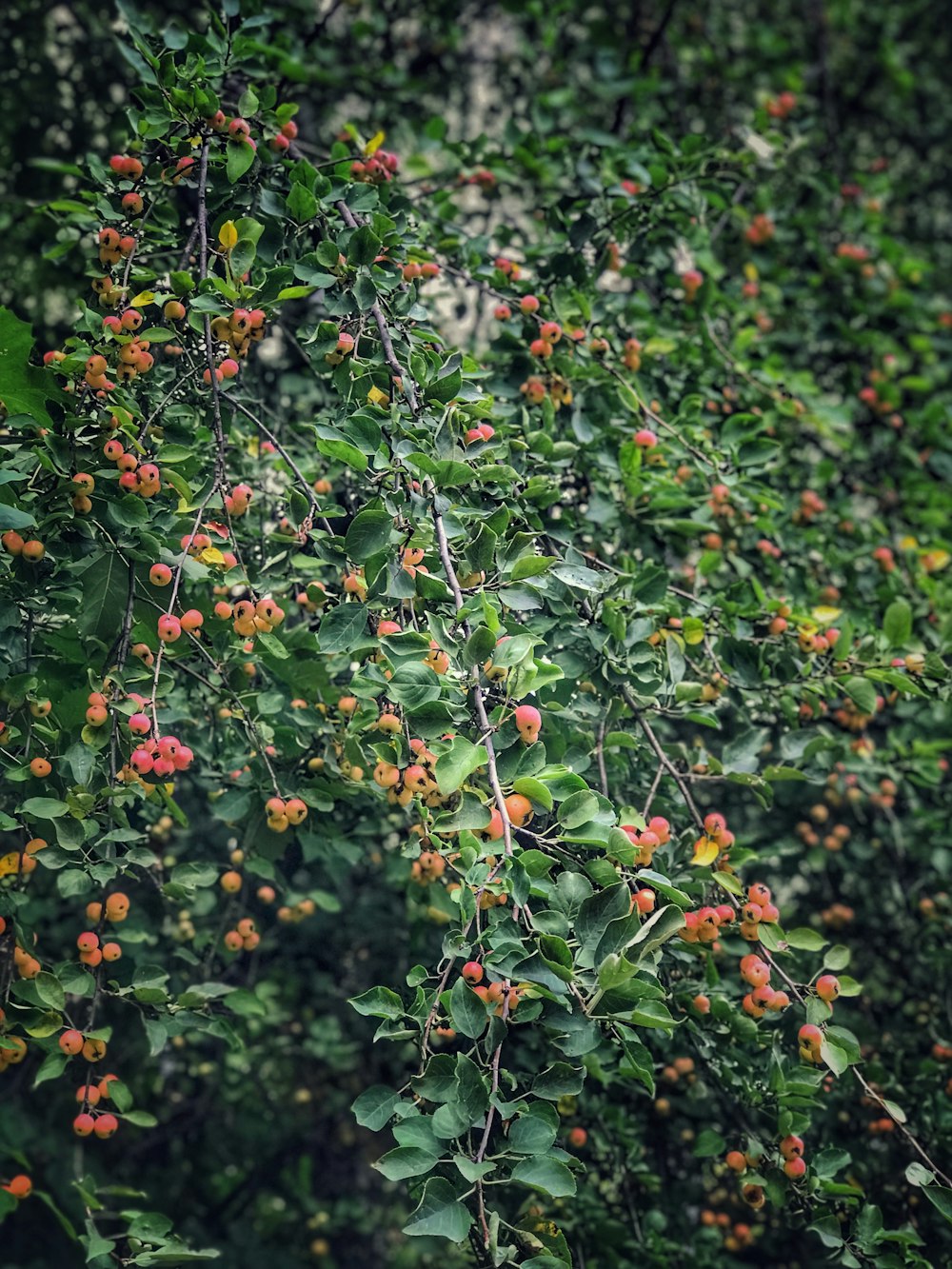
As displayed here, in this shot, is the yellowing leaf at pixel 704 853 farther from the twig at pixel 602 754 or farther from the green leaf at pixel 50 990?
the green leaf at pixel 50 990

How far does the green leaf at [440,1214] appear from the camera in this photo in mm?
1034

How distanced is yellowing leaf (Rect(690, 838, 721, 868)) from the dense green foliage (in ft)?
0.05

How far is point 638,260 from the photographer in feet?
7.48

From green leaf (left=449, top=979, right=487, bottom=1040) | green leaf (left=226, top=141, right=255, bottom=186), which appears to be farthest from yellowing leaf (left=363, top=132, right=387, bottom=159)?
green leaf (left=449, top=979, right=487, bottom=1040)

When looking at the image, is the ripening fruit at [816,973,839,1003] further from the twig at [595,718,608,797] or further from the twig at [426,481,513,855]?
the twig at [426,481,513,855]

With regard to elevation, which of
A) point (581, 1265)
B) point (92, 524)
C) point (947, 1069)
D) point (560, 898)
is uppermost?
point (92, 524)

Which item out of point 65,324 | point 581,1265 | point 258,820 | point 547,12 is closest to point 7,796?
point 258,820

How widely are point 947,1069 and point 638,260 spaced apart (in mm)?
1750

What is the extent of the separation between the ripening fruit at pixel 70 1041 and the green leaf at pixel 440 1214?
61cm

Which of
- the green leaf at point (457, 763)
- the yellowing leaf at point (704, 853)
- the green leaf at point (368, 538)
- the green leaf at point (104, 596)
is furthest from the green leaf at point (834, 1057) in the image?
the green leaf at point (104, 596)

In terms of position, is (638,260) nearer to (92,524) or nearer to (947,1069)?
(92,524)

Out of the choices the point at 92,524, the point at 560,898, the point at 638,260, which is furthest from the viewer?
the point at 638,260

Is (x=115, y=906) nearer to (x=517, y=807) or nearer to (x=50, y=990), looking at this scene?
(x=50, y=990)

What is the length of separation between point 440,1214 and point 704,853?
0.68 meters
